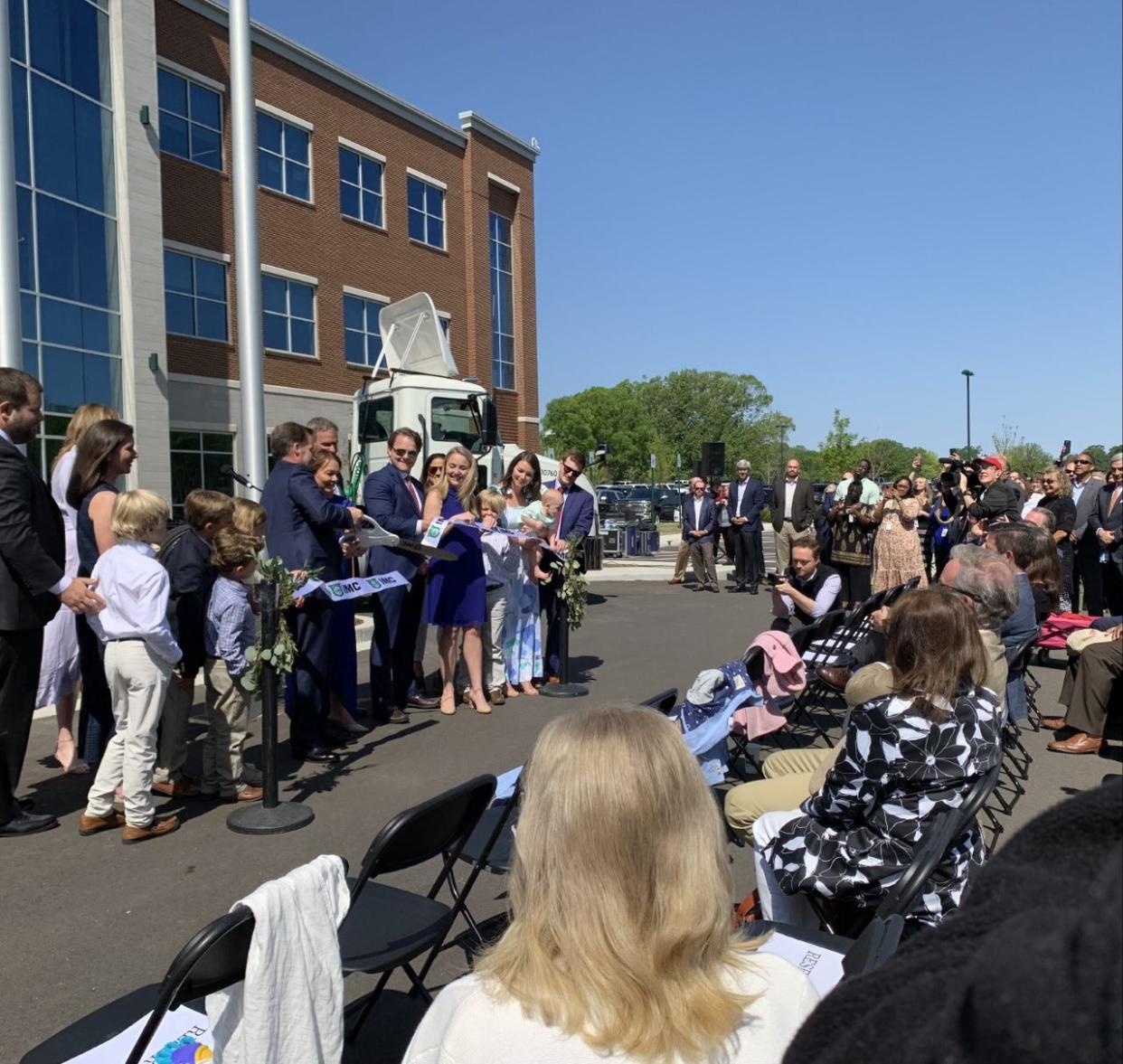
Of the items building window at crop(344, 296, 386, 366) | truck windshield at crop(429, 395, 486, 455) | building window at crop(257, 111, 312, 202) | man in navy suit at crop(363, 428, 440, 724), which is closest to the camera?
man in navy suit at crop(363, 428, 440, 724)

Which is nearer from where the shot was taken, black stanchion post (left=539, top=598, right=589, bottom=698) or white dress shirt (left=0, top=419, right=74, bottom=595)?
white dress shirt (left=0, top=419, right=74, bottom=595)

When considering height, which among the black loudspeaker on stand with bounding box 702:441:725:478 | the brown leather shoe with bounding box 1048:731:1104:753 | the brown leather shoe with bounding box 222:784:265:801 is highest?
the black loudspeaker on stand with bounding box 702:441:725:478

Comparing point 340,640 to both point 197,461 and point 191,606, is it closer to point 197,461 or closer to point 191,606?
point 191,606

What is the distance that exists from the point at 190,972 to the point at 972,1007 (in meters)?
1.82

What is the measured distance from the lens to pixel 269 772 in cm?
511

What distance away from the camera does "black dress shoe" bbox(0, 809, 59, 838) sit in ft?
16.0

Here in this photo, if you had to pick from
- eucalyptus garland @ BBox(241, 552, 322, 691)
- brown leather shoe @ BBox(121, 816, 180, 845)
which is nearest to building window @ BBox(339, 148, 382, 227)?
eucalyptus garland @ BBox(241, 552, 322, 691)

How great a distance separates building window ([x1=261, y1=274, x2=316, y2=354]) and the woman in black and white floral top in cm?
2117

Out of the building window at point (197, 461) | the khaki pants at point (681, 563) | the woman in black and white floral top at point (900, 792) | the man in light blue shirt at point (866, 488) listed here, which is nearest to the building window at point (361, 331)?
the building window at point (197, 461)

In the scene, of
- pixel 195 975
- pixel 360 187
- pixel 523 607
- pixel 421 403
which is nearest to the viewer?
pixel 195 975

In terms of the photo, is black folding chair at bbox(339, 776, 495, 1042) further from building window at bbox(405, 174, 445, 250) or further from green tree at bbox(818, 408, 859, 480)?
green tree at bbox(818, 408, 859, 480)

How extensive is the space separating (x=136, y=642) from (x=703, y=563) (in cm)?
1265

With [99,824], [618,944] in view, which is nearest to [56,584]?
[99,824]

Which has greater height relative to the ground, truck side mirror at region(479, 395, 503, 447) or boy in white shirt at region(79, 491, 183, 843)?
truck side mirror at region(479, 395, 503, 447)
